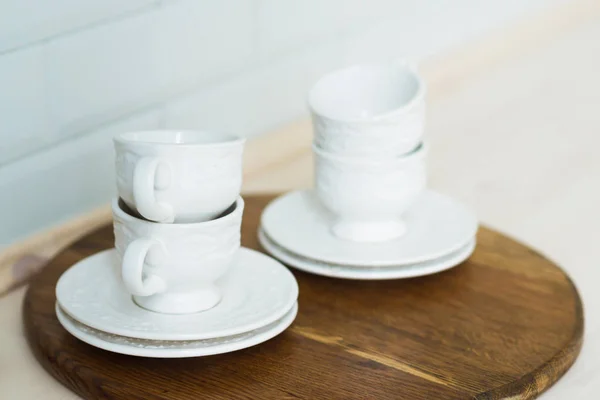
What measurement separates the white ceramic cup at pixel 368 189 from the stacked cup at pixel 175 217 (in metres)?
0.18

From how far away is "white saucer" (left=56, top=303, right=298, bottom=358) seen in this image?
843 millimetres

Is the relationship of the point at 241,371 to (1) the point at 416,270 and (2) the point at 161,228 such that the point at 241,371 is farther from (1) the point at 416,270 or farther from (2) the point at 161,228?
(1) the point at 416,270

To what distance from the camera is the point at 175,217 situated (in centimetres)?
86

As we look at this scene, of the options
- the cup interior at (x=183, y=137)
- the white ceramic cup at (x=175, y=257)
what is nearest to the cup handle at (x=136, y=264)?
the white ceramic cup at (x=175, y=257)

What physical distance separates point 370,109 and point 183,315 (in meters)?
0.39

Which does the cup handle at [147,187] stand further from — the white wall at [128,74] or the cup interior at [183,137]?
the white wall at [128,74]

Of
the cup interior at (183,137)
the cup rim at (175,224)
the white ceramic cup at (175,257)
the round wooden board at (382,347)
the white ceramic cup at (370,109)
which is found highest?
the cup interior at (183,137)

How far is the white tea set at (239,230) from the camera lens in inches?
33.2

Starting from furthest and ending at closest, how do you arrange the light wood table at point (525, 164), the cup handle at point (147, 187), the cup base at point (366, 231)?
the cup base at point (366, 231) → the light wood table at point (525, 164) → the cup handle at point (147, 187)

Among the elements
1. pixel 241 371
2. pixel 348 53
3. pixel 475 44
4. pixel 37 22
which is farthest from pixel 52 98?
pixel 475 44

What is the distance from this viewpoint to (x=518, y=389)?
2.84 feet

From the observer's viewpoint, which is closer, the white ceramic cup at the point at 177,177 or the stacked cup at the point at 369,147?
the white ceramic cup at the point at 177,177

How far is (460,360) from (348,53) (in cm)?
92

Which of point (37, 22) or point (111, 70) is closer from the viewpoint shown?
point (37, 22)
